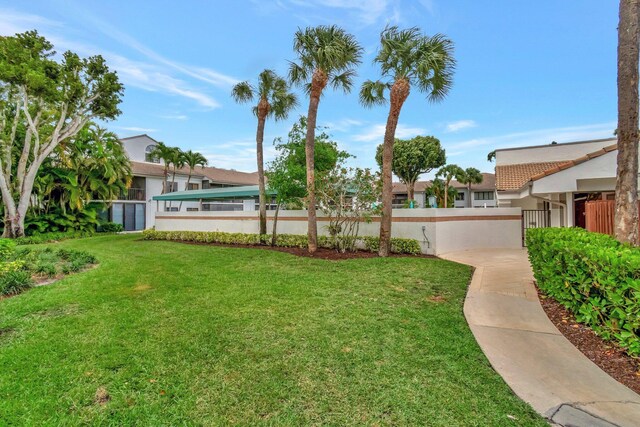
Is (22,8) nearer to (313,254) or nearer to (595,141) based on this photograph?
(313,254)

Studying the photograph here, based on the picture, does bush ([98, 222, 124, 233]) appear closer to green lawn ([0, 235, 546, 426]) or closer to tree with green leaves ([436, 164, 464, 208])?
green lawn ([0, 235, 546, 426])

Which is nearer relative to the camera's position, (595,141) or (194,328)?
(194,328)

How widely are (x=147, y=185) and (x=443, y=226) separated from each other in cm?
2550

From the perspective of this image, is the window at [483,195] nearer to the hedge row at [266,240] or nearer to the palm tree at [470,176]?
the palm tree at [470,176]

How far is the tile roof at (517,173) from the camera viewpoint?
1543 centimetres

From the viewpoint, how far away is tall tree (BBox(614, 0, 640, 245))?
16.4 ft

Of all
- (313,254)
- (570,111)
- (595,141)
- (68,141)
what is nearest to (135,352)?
(313,254)

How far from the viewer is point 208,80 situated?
14805 mm

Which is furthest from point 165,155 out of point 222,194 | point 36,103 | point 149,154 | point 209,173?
point 222,194

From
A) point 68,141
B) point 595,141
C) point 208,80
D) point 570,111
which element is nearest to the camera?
point 570,111

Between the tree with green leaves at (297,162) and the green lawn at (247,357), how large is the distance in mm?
6352

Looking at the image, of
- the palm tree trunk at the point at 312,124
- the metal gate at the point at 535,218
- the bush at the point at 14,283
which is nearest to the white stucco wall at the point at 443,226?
the metal gate at the point at 535,218

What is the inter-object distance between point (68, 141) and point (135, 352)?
24.7m

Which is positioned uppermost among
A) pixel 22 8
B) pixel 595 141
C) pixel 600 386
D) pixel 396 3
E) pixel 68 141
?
pixel 22 8
